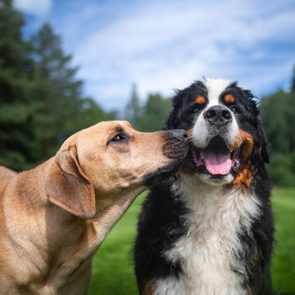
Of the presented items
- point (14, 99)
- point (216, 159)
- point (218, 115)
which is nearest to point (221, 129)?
point (218, 115)

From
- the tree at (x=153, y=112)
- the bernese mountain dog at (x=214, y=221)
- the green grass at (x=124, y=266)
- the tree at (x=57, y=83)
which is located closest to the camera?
the bernese mountain dog at (x=214, y=221)

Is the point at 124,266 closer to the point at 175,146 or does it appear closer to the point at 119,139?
the point at 119,139

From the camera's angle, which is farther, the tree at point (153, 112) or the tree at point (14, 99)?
the tree at point (153, 112)

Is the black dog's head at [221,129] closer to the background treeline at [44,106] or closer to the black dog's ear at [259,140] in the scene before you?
the black dog's ear at [259,140]

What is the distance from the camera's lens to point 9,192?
4.23 m

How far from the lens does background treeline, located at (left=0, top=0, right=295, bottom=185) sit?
3097 centimetres

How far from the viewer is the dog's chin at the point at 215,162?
13.8 feet

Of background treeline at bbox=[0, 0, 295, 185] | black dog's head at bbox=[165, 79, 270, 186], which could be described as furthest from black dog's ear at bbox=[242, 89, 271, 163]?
background treeline at bbox=[0, 0, 295, 185]

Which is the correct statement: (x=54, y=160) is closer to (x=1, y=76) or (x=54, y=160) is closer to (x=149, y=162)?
(x=149, y=162)

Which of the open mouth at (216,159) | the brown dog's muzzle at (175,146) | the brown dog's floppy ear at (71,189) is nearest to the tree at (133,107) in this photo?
the open mouth at (216,159)

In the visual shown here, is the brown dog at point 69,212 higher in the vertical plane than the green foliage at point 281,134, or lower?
higher

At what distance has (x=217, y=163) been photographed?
4.30 m

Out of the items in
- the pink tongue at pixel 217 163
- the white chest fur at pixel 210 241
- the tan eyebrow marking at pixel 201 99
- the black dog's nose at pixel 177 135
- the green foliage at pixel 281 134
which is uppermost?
the tan eyebrow marking at pixel 201 99

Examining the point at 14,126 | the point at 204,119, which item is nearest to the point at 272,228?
the point at 204,119
